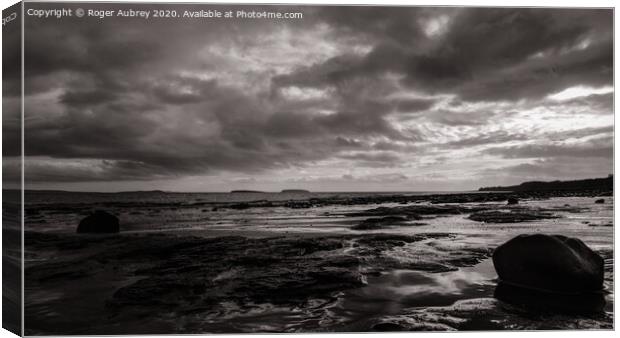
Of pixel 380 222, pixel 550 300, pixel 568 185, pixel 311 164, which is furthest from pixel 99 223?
pixel 568 185

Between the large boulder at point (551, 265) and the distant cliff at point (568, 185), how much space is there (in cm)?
72

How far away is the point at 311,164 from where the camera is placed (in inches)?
335

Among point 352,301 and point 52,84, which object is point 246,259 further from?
point 52,84

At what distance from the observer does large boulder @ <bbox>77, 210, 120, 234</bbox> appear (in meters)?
8.34

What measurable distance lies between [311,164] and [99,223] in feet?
9.92

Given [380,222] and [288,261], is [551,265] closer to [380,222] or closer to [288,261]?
[380,222]

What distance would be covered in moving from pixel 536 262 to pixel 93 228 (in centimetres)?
610

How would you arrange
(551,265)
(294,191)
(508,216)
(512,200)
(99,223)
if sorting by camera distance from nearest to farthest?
(551,265) → (99,223) → (294,191) → (512,200) → (508,216)

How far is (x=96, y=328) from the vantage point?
7527 millimetres

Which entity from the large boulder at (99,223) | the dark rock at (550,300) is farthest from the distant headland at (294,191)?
the dark rock at (550,300)

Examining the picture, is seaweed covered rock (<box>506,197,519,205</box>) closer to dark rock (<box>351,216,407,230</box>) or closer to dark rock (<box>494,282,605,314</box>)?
dark rock (<box>494,282,605,314</box>)

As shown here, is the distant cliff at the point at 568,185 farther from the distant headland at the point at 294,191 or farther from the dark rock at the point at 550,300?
the distant headland at the point at 294,191

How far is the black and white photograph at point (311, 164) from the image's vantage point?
304 inches

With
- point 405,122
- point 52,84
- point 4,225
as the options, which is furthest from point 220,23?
point 4,225
